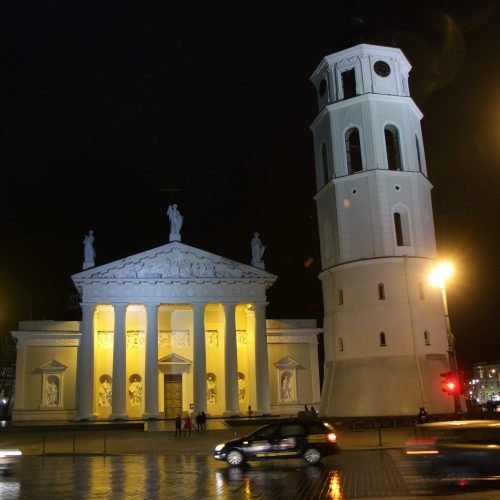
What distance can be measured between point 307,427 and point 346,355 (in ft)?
51.8

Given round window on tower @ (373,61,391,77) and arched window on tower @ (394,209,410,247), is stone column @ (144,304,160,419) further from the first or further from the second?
round window on tower @ (373,61,391,77)

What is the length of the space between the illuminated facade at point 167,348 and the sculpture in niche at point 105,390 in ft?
0.26

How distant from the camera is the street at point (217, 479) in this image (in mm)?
13328

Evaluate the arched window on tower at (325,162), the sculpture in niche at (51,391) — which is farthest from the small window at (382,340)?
the sculpture in niche at (51,391)

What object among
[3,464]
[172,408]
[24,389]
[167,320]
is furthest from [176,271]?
[3,464]

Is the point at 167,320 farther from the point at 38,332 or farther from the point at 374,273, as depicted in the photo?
the point at 374,273

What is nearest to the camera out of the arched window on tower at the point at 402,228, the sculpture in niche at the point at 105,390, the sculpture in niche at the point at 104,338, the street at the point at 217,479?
the street at the point at 217,479

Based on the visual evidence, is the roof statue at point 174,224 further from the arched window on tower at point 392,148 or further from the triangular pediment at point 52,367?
the arched window on tower at point 392,148

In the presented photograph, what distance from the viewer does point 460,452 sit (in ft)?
42.1

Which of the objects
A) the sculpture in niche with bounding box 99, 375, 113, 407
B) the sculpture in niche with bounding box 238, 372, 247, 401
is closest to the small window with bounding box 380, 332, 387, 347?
the sculpture in niche with bounding box 238, 372, 247, 401

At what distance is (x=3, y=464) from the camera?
1881 centimetres

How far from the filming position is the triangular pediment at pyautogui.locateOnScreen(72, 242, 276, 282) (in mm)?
47562

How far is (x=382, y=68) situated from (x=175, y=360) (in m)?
27.8

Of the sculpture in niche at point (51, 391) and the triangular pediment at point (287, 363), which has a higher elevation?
the triangular pediment at point (287, 363)
